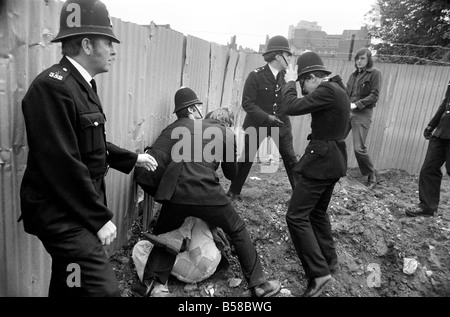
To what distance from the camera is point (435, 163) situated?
438cm

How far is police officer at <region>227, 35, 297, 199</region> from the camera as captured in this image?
171 inches

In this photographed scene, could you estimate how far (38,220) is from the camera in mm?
1658

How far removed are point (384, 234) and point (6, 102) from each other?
395 cm

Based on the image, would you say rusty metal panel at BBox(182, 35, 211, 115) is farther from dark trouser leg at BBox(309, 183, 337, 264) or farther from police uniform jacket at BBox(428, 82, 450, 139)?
police uniform jacket at BBox(428, 82, 450, 139)

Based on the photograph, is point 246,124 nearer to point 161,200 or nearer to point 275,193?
point 275,193

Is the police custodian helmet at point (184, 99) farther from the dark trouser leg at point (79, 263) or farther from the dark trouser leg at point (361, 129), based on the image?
the dark trouser leg at point (361, 129)

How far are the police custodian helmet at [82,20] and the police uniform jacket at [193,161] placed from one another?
1286 millimetres

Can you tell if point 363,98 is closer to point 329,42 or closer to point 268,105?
point 268,105

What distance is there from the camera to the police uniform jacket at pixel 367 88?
534 cm

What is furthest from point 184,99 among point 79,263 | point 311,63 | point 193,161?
point 79,263

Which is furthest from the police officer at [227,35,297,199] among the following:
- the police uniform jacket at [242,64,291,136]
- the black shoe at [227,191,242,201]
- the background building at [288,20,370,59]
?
the background building at [288,20,370,59]

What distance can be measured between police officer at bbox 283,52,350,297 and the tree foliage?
25.7ft

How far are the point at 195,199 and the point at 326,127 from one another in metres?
1.34
